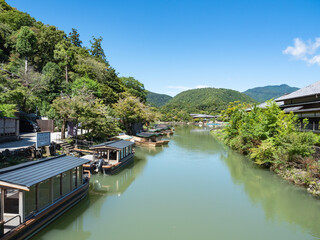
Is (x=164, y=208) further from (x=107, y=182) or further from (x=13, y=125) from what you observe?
(x=13, y=125)

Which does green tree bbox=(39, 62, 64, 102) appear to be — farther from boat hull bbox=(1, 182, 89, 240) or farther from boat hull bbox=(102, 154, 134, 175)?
boat hull bbox=(1, 182, 89, 240)

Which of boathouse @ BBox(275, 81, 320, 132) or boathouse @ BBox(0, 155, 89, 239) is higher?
boathouse @ BBox(275, 81, 320, 132)

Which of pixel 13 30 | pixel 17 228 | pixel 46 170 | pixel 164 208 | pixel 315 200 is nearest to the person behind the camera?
pixel 17 228

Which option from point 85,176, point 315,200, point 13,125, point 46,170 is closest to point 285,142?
point 315,200

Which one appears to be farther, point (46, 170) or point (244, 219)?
point (244, 219)

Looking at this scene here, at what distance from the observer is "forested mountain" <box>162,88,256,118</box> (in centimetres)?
11319

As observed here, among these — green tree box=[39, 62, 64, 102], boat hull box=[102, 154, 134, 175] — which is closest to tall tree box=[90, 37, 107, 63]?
green tree box=[39, 62, 64, 102]

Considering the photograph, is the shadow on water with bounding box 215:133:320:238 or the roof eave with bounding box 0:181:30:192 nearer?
the roof eave with bounding box 0:181:30:192

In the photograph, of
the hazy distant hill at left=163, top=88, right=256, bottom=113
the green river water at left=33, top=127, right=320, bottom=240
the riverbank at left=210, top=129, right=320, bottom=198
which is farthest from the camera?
the hazy distant hill at left=163, top=88, right=256, bottom=113

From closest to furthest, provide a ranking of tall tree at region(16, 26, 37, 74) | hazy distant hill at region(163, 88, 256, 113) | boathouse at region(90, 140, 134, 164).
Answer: boathouse at region(90, 140, 134, 164)
tall tree at region(16, 26, 37, 74)
hazy distant hill at region(163, 88, 256, 113)

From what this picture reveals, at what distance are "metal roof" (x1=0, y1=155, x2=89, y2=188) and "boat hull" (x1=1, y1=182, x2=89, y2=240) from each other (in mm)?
1487

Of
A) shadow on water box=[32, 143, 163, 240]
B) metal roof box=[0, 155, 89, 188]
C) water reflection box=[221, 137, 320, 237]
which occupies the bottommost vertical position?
water reflection box=[221, 137, 320, 237]

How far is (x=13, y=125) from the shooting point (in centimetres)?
1959

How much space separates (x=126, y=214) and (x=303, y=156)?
46.3 feet
